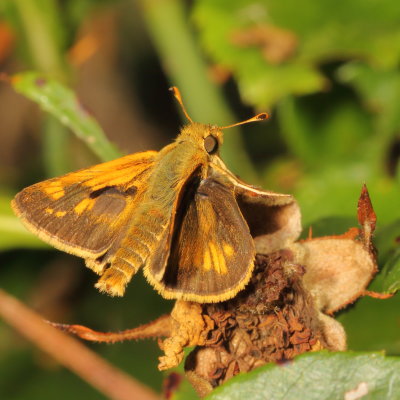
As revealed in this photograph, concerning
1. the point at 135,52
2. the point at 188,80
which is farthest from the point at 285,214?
the point at 135,52

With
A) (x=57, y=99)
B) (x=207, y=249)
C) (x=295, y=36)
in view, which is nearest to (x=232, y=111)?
(x=295, y=36)

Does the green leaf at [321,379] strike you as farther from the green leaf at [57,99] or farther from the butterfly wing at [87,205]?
the green leaf at [57,99]

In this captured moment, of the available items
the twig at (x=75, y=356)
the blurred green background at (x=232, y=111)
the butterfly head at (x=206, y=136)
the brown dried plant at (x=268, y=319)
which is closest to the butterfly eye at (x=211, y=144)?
the butterfly head at (x=206, y=136)

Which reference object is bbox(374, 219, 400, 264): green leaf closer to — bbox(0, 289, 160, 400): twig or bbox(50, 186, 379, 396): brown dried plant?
bbox(50, 186, 379, 396): brown dried plant

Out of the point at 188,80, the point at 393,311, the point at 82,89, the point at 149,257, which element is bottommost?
the point at 149,257

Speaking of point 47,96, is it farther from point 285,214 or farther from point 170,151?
point 285,214

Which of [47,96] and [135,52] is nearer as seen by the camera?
[47,96]
